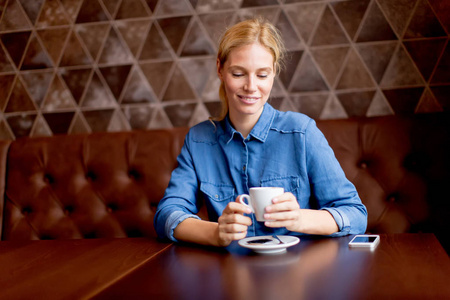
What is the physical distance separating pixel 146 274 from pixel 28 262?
0.37 metres

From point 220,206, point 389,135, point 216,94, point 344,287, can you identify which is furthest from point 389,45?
point 344,287

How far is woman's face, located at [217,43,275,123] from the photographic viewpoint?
4.25 feet

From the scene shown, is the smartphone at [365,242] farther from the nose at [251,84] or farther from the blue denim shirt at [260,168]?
the nose at [251,84]

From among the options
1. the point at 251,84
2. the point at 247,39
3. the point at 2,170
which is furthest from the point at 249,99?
the point at 2,170

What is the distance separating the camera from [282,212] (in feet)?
3.22

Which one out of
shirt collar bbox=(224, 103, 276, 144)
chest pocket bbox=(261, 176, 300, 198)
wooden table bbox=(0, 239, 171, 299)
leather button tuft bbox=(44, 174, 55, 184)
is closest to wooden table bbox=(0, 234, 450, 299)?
wooden table bbox=(0, 239, 171, 299)

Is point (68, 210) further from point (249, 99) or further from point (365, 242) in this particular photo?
point (365, 242)

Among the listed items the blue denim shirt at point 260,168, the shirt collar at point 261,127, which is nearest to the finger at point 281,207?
the blue denim shirt at point 260,168

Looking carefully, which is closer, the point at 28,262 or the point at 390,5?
the point at 28,262

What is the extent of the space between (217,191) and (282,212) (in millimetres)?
423

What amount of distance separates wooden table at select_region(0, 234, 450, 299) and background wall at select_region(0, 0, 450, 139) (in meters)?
1.03

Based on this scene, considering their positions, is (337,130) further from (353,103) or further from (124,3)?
(124,3)

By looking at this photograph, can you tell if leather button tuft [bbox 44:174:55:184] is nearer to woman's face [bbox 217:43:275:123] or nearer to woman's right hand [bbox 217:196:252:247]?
woman's face [bbox 217:43:275:123]

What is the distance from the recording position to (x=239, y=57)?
1304 millimetres
